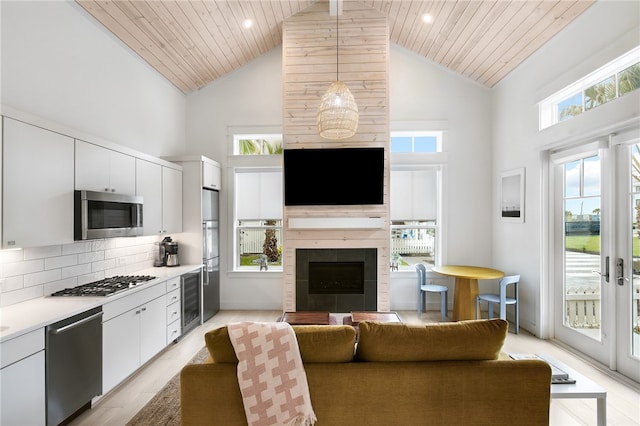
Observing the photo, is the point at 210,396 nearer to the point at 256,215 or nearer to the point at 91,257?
the point at 91,257

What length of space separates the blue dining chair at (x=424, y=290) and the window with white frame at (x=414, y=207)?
1.32ft

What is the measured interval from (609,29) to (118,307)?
504cm

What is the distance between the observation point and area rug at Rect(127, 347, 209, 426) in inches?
93.7

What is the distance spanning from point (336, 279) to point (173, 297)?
7.02 ft

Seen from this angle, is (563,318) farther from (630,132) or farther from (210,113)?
(210,113)

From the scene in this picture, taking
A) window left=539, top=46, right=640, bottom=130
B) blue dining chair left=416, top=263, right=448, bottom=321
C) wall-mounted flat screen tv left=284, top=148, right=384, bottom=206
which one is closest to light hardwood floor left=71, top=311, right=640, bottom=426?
blue dining chair left=416, top=263, right=448, bottom=321

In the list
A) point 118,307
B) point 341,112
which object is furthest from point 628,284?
point 118,307

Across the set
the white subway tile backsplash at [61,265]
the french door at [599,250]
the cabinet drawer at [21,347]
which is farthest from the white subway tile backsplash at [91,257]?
the french door at [599,250]

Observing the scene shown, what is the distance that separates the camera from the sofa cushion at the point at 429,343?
173 cm

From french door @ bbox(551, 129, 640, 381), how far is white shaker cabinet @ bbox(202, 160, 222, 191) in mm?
4519

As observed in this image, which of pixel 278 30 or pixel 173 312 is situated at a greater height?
pixel 278 30

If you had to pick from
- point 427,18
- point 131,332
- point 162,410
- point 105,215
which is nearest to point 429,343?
point 162,410

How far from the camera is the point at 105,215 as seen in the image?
117 inches

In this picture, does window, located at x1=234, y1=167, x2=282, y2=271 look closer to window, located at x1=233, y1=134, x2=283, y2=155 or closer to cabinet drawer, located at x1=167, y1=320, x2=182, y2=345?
window, located at x1=233, y1=134, x2=283, y2=155
